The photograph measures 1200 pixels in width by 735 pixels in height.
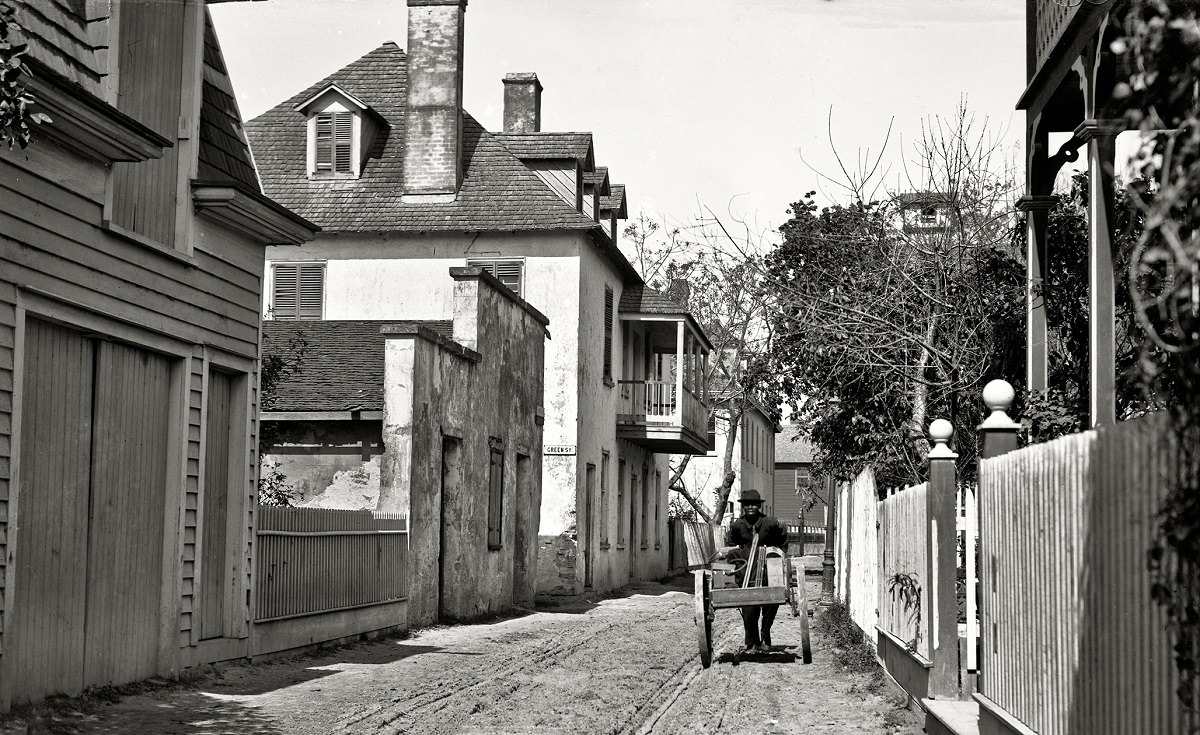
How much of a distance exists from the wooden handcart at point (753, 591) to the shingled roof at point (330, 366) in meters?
5.98

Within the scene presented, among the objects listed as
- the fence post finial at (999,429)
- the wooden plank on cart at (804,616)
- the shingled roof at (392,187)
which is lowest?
the wooden plank on cart at (804,616)

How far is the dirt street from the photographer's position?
31.1ft

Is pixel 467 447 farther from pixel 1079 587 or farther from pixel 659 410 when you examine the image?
pixel 1079 587

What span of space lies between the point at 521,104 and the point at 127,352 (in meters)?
22.8

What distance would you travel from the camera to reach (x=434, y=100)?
89.3 ft

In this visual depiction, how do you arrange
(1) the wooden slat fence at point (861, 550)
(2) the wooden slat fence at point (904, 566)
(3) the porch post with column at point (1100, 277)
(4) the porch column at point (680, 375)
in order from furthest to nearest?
(4) the porch column at point (680, 375) → (1) the wooden slat fence at point (861, 550) → (2) the wooden slat fence at point (904, 566) → (3) the porch post with column at point (1100, 277)

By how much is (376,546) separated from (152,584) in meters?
4.79

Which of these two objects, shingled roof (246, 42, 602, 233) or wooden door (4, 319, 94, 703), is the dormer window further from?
wooden door (4, 319, 94, 703)

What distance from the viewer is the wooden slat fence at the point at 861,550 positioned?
13578 millimetres

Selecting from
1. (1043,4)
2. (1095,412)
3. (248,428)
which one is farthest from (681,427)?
(1095,412)

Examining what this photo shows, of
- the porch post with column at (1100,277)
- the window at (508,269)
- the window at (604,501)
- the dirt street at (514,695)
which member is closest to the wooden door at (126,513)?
the dirt street at (514,695)

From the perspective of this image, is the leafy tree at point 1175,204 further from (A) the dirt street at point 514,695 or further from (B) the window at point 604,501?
(B) the window at point 604,501

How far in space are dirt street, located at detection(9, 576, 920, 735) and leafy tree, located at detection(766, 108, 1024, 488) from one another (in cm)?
311

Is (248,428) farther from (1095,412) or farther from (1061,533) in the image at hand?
(1061,533)
